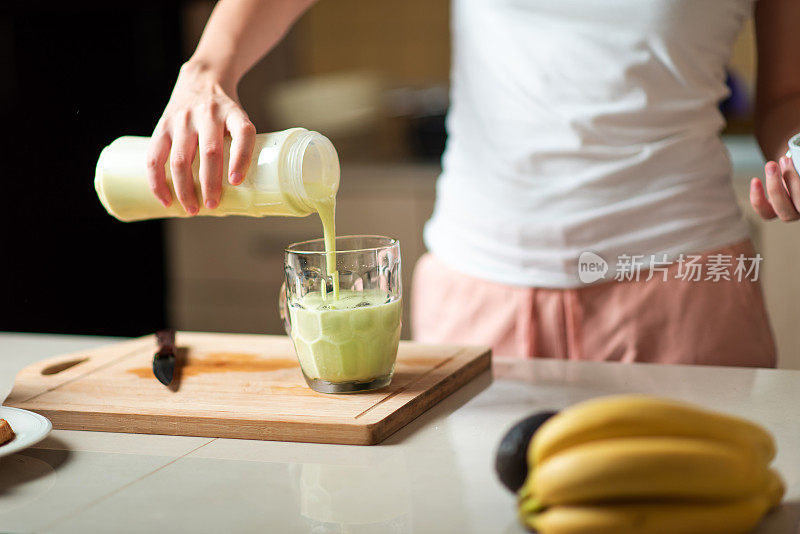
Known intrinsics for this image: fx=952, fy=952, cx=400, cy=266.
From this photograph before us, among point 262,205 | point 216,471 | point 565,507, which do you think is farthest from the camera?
point 262,205

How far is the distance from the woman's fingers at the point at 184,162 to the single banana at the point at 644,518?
526 millimetres

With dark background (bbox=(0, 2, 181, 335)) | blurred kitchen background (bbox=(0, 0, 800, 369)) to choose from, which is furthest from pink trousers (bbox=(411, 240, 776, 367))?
dark background (bbox=(0, 2, 181, 335))

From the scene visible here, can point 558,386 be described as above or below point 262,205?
below

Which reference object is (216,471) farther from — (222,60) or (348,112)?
(348,112)

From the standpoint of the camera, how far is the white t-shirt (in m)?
1.16

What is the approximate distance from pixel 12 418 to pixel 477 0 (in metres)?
0.75

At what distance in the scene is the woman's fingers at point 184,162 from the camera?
94 centimetres

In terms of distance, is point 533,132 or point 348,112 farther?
point 348,112

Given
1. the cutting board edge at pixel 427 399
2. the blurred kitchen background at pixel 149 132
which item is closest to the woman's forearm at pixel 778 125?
the cutting board edge at pixel 427 399

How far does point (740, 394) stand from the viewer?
0.96 metres

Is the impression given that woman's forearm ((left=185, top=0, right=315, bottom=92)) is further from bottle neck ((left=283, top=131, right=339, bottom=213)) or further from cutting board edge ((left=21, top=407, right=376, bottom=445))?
cutting board edge ((left=21, top=407, right=376, bottom=445))

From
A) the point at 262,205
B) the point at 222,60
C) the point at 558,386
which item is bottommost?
the point at 558,386

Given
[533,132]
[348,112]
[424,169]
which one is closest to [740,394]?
[533,132]

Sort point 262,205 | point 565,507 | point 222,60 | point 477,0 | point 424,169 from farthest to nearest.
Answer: point 424,169, point 477,0, point 222,60, point 262,205, point 565,507
